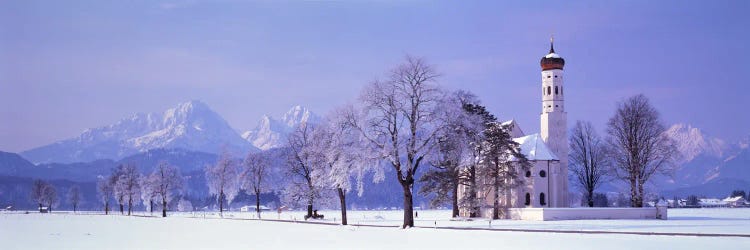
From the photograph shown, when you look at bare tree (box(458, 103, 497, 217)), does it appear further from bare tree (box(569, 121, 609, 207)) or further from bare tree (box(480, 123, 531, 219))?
bare tree (box(569, 121, 609, 207))

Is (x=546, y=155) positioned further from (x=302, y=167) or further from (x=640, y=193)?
(x=302, y=167)

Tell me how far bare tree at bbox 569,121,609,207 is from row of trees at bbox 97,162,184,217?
55155 millimetres

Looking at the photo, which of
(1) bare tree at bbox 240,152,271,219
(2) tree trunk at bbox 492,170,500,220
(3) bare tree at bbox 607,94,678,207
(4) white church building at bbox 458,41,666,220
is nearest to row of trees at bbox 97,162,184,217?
(1) bare tree at bbox 240,152,271,219

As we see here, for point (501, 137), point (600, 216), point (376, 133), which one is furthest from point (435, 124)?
point (600, 216)

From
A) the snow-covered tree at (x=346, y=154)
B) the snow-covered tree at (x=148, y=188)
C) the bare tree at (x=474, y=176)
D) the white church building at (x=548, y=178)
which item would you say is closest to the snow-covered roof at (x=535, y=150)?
the white church building at (x=548, y=178)

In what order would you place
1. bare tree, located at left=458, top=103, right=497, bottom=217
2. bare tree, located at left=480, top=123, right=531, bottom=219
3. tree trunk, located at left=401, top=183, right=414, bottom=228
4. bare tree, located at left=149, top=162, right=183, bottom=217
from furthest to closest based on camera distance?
1. bare tree, located at left=149, top=162, right=183, bottom=217
2. bare tree, located at left=480, top=123, right=531, bottom=219
3. bare tree, located at left=458, top=103, right=497, bottom=217
4. tree trunk, located at left=401, top=183, right=414, bottom=228

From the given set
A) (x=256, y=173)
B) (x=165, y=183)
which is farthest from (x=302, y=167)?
(x=165, y=183)

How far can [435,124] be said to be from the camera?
170 ft

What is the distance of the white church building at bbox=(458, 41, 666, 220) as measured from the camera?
242ft

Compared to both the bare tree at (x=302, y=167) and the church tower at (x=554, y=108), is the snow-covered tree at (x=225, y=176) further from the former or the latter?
the church tower at (x=554, y=108)

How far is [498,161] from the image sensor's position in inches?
2938

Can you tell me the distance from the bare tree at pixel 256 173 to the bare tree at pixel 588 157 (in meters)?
36.9

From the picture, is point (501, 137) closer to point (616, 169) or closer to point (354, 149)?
point (616, 169)

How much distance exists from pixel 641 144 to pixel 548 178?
1036 cm
